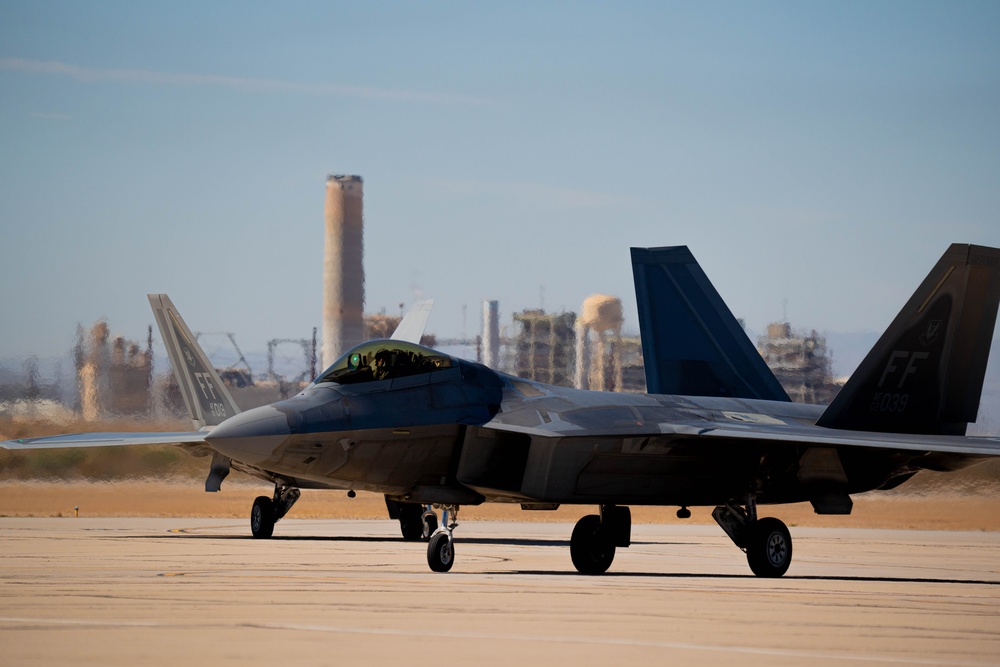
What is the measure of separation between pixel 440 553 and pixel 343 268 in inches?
2319

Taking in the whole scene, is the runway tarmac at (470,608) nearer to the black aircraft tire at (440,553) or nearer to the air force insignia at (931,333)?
the black aircraft tire at (440,553)

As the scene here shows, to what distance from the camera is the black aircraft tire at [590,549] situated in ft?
48.8

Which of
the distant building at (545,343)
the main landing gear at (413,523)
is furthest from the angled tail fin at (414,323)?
the distant building at (545,343)

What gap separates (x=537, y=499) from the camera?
46.2 feet

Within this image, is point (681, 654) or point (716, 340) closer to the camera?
point (681, 654)

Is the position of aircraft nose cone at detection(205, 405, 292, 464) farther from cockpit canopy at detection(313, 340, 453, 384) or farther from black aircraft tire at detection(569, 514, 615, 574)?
black aircraft tire at detection(569, 514, 615, 574)

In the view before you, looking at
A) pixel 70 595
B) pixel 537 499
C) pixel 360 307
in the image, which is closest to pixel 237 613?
pixel 70 595

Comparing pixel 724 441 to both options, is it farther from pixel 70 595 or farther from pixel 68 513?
pixel 68 513

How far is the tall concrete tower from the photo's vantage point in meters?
71.6

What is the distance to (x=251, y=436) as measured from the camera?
13109mm

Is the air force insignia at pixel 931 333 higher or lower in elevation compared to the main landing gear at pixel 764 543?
higher

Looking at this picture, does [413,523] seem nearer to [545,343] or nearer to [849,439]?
[849,439]

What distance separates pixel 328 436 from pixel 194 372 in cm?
1427

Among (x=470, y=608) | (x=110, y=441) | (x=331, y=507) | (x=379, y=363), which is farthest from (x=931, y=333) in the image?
(x=331, y=507)
